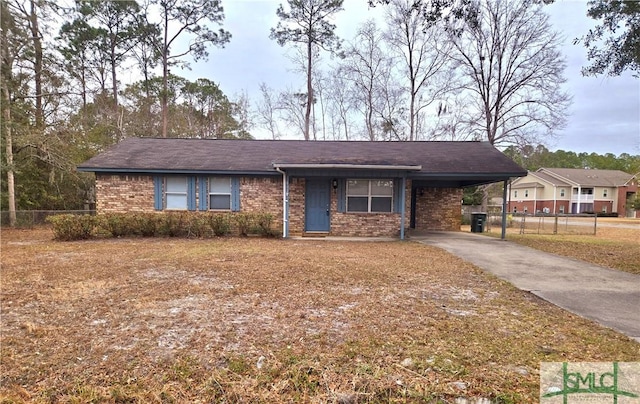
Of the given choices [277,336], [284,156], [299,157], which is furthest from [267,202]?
[277,336]

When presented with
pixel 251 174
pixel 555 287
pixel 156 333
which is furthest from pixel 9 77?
pixel 555 287

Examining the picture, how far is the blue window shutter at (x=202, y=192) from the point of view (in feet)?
38.0

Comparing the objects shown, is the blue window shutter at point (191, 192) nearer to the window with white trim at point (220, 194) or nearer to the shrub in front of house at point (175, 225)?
the window with white trim at point (220, 194)

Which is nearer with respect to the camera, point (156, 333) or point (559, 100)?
point (156, 333)

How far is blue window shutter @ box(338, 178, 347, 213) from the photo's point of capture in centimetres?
1134

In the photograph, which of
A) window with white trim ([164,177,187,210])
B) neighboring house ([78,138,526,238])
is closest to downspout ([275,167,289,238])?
neighboring house ([78,138,526,238])

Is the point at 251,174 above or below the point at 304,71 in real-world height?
below

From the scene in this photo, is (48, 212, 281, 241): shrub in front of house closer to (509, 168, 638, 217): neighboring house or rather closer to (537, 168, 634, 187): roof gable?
(509, 168, 638, 217): neighboring house

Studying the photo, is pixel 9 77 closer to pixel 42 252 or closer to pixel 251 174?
pixel 42 252

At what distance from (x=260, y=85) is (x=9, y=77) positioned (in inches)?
618

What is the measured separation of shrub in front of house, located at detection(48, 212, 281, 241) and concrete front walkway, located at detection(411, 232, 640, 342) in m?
6.07

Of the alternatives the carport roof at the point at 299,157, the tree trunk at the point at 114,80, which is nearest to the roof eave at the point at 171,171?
the carport roof at the point at 299,157

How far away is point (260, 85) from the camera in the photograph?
82.0 feet

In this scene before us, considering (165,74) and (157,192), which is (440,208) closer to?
(157,192)
